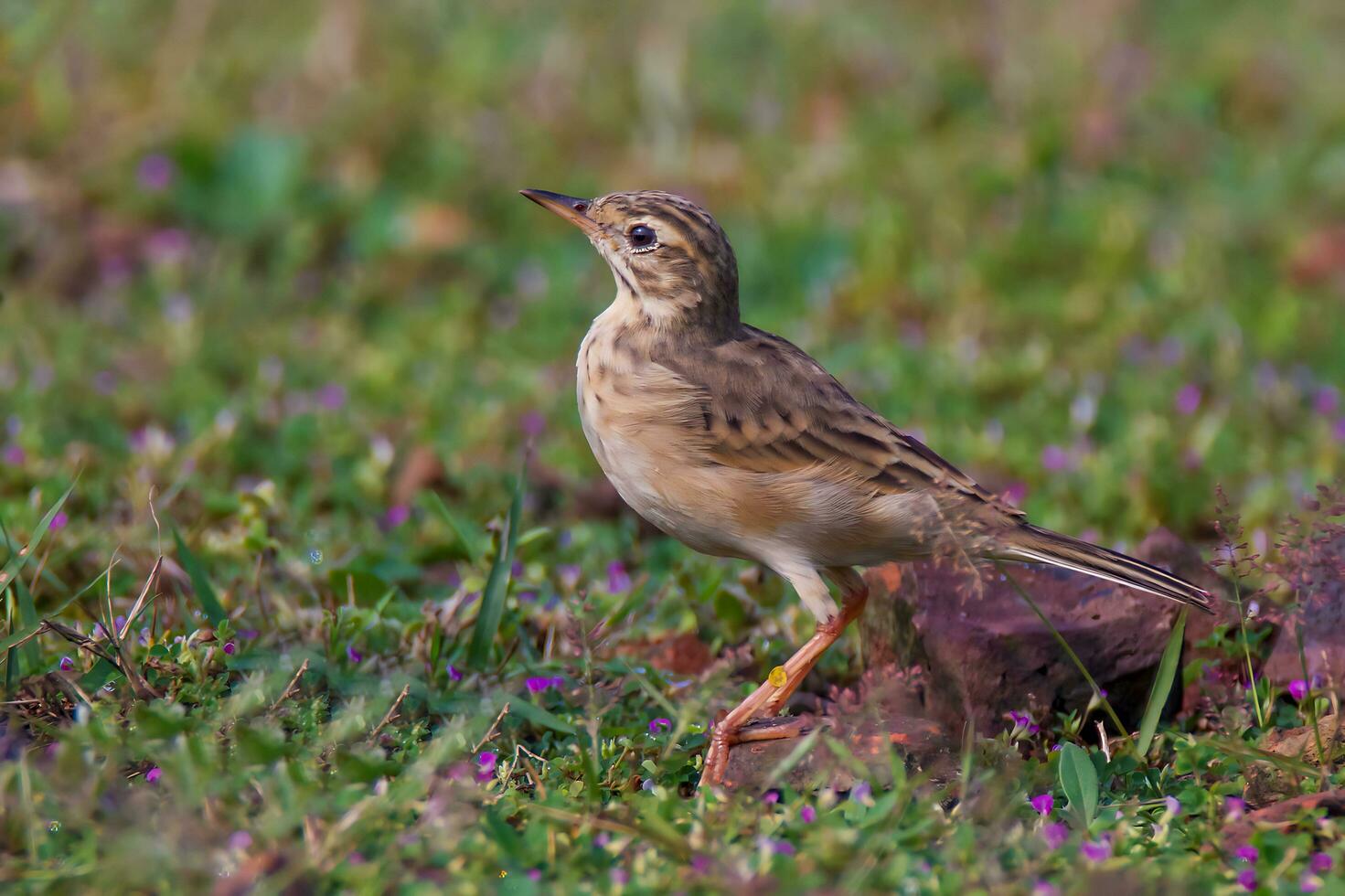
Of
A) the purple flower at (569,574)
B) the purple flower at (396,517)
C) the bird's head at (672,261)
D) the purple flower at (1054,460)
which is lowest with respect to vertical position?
the purple flower at (396,517)

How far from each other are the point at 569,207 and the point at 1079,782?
8.48 ft

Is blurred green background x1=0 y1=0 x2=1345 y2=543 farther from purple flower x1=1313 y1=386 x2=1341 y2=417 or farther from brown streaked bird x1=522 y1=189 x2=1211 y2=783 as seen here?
brown streaked bird x1=522 y1=189 x2=1211 y2=783

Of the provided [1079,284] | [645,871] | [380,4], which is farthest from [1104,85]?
[645,871]

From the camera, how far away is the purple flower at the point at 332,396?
785 centimetres

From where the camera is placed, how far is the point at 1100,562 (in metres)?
4.73

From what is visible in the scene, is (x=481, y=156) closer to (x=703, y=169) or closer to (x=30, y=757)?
(x=703, y=169)

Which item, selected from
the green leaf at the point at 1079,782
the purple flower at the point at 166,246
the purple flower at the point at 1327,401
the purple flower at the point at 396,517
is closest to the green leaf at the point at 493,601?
the purple flower at the point at 396,517

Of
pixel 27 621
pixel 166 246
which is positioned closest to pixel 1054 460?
pixel 27 621

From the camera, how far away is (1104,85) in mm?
11477

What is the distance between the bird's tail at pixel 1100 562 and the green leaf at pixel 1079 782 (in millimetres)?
551

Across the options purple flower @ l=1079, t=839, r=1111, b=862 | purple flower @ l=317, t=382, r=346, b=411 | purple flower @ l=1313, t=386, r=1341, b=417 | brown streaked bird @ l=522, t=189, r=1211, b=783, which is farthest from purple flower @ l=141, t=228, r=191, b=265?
purple flower @ l=1079, t=839, r=1111, b=862

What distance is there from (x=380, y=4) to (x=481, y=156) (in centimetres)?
230

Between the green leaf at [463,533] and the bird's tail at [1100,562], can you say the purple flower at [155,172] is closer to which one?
the green leaf at [463,533]

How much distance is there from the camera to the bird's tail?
4.68m
